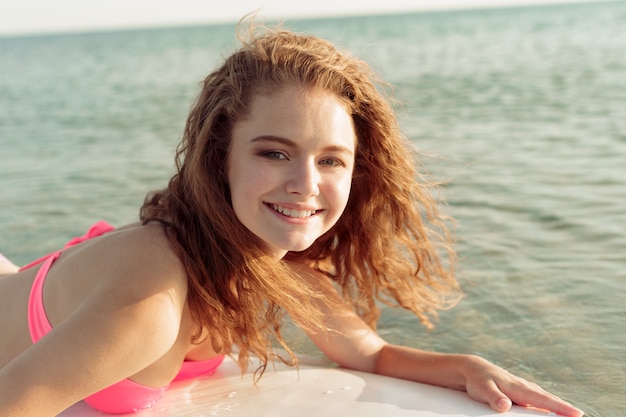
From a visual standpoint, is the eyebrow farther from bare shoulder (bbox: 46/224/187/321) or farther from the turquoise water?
the turquoise water

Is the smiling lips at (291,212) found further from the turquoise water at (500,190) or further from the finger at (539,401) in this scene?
the finger at (539,401)

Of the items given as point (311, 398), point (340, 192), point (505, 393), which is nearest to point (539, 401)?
point (505, 393)

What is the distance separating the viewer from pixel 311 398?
9.09ft

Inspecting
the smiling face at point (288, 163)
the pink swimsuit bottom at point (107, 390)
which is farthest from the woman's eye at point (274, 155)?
the pink swimsuit bottom at point (107, 390)

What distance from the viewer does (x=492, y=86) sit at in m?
13.7

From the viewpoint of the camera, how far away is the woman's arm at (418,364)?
2.63 meters

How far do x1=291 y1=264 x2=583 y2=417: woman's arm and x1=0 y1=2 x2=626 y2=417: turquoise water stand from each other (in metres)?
0.51

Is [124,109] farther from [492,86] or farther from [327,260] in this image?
[327,260]

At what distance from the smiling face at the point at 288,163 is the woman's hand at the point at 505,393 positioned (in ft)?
2.78

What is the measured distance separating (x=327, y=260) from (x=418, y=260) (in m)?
0.43

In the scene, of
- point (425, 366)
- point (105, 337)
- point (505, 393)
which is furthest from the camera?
point (425, 366)

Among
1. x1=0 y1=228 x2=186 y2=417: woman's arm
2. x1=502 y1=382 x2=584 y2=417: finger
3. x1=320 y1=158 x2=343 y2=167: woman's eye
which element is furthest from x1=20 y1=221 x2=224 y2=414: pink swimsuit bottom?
x1=502 y1=382 x2=584 y2=417: finger

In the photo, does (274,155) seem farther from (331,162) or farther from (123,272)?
(123,272)

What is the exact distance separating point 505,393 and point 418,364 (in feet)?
1.32
